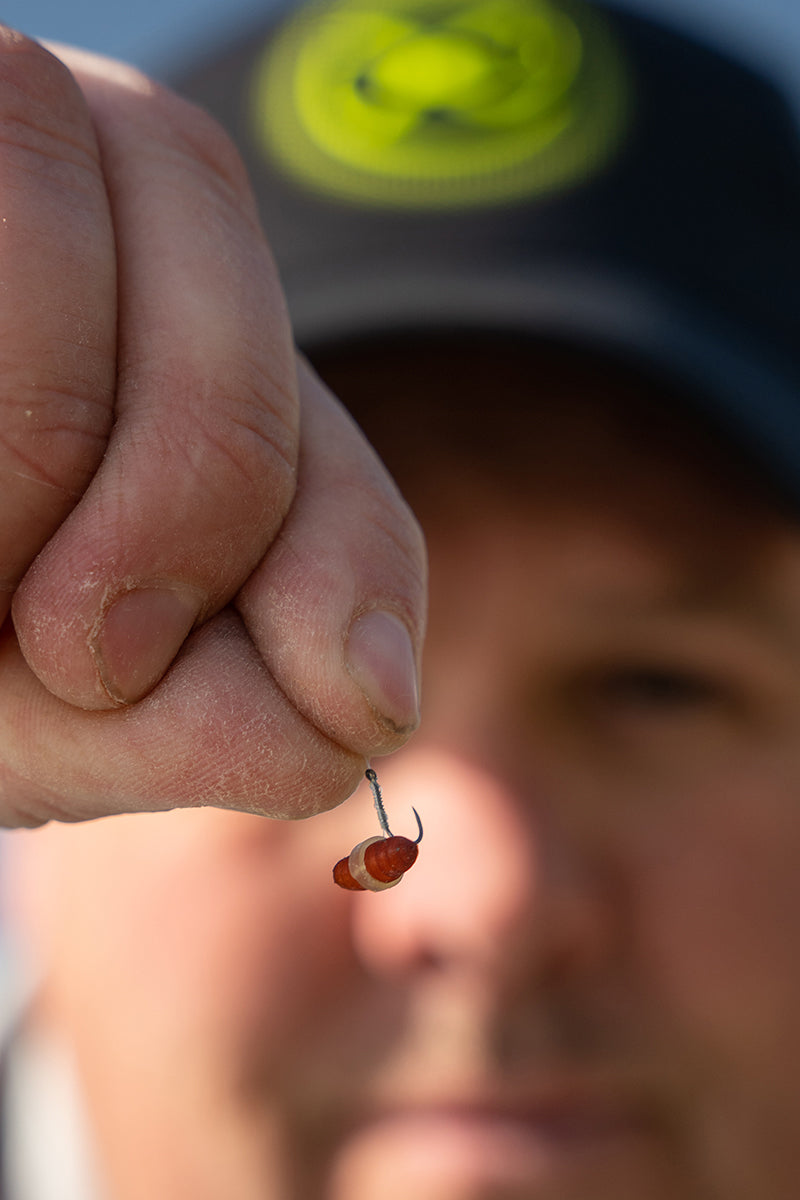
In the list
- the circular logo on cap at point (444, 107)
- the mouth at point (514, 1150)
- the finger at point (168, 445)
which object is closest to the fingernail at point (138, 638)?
the finger at point (168, 445)

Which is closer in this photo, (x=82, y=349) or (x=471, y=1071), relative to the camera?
(x=82, y=349)

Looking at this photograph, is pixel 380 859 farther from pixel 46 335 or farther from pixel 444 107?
pixel 444 107

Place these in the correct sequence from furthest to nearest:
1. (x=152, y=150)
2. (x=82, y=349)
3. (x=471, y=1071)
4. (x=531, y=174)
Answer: (x=531, y=174)
(x=471, y=1071)
(x=152, y=150)
(x=82, y=349)

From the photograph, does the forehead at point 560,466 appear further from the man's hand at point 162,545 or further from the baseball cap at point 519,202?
the man's hand at point 162,545

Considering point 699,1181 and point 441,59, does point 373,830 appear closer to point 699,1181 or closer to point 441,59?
point 699,1181

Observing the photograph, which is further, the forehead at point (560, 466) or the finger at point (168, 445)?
the forehead at point (560, 466)

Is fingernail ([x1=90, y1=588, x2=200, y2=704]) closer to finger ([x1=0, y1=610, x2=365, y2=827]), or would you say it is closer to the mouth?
finger ([x1=0, y1=610, x2=365, y2=827])

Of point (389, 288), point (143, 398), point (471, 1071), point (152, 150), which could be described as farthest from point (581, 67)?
point (471, 1071)

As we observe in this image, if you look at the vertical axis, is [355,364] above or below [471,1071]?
above
